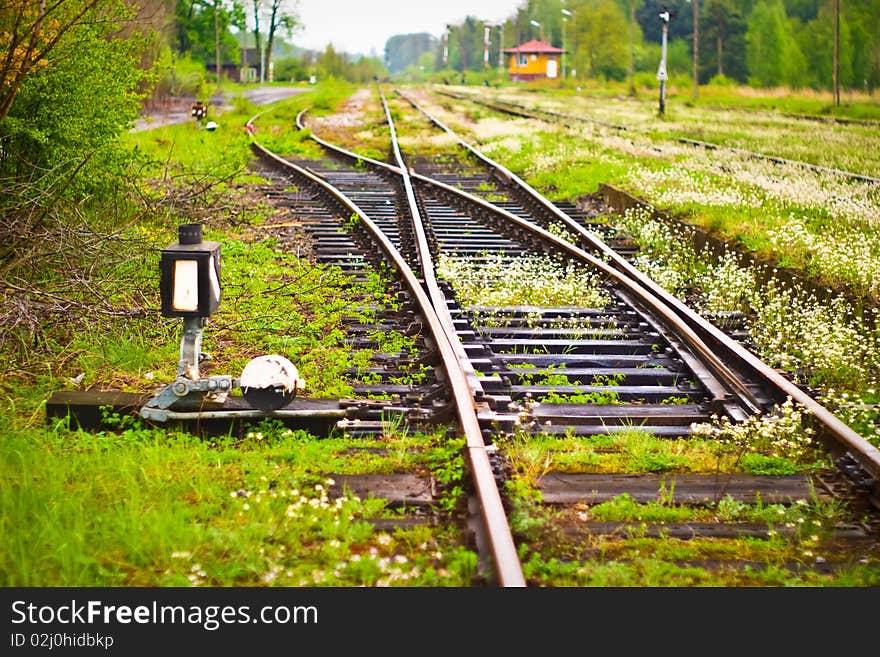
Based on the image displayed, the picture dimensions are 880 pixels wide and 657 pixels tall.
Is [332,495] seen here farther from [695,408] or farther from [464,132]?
[464,132]

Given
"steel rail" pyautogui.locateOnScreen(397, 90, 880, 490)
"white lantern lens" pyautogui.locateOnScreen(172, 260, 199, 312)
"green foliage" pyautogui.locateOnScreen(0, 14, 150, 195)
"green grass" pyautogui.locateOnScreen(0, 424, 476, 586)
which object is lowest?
"green grass" pyautogui.locateOnScreen(0, 424, 476, 586)

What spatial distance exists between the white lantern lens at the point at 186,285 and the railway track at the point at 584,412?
1.00 metres

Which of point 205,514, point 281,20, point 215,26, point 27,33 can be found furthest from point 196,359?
point 281,20

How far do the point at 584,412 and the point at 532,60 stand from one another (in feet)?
369

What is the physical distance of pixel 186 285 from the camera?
4902mm

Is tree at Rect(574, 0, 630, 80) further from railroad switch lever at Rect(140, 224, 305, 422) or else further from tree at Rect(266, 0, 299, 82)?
railroad switch lever at Rect(140, 224, 305, 422)

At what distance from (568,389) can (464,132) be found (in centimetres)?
2188

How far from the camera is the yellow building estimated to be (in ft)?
365

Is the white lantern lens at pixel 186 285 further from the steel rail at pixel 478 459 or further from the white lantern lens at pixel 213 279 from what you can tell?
the steel rail at pixel 478 459

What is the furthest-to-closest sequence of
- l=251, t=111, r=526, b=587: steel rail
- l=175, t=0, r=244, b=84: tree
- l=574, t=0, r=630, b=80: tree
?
1. l=574, t=0, r=630, b=80: tree
2. l=175, t=0, r=244, b=84: tree
3. l=251, t=111, r=526, b=587: steel rail

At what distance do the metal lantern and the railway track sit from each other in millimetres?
965

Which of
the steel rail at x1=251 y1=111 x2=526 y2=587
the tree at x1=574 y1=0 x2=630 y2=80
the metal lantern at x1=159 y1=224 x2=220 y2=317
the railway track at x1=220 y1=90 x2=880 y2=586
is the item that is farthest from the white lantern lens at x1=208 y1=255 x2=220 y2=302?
the tree at x1=574 y1=0 x2=630 y2=80

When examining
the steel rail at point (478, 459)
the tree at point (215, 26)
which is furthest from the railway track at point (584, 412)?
the tree at point (215, 26)

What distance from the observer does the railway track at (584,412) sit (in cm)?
388
